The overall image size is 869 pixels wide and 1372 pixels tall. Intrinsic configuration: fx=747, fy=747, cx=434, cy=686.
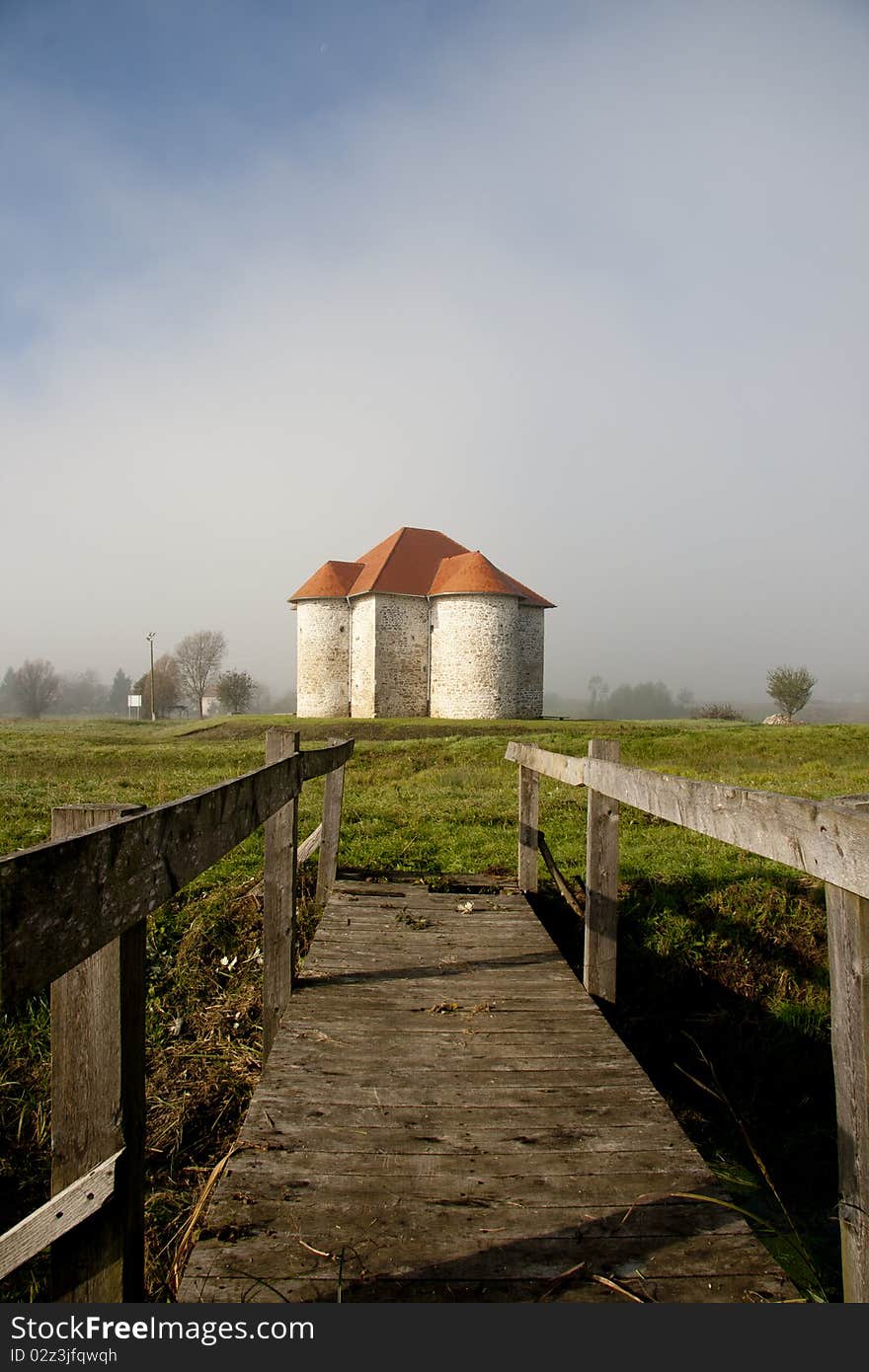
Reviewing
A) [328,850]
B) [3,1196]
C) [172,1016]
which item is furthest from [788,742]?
[3,1196]

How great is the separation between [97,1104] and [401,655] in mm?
39102

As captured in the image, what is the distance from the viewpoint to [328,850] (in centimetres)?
602

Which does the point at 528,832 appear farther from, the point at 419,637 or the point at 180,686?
the point at 180,686

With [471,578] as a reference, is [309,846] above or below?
below

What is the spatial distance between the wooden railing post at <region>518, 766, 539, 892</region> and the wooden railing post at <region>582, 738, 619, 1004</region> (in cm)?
187

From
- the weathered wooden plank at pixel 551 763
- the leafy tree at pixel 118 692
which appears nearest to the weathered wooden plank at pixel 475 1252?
the weathered wooden plank at pixel 551 763

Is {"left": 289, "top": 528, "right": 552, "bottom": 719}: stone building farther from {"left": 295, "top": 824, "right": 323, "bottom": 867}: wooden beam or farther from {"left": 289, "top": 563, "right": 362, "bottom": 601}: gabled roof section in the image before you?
{"left": 295, "top": 824, "right": 323, "bottom": 867}: wooden beam

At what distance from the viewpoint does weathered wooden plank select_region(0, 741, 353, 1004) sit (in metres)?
1.12

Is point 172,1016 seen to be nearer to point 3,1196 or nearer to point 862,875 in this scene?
point 3,1196

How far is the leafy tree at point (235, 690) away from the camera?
62719 millimetres

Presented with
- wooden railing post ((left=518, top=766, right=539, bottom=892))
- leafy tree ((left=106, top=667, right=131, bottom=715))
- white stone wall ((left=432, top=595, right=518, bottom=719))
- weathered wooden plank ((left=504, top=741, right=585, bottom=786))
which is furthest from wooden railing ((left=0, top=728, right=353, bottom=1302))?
leafy tree ((left=106, top=667, right=131, bottom=715))

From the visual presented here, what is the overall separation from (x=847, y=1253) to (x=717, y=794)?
4.00 feet

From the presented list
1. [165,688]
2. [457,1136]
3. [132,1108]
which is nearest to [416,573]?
[457,1136]

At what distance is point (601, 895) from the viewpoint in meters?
4.08
